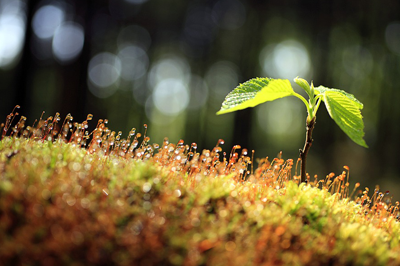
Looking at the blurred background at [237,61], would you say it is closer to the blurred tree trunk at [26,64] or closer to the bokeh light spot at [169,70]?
the bokeh light spot at [169,70]

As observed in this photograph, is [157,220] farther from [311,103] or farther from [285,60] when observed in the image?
[285,60]

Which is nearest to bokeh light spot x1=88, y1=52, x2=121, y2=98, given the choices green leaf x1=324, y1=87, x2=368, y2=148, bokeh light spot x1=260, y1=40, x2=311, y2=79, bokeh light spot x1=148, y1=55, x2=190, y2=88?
bokeh light spot x1=148, y1=55, x2=190, y2=88

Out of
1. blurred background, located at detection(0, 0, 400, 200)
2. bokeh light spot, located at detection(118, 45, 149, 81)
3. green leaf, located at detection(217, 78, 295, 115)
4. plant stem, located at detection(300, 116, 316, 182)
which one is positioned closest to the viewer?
green leaf, located at detection(217, 78, 295, 115)

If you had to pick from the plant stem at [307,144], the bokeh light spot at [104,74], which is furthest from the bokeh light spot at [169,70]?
the plant stem at [307,144]

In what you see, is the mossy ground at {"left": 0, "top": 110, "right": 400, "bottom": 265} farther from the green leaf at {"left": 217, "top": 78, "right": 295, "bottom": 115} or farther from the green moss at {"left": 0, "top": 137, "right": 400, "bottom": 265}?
the green leaf at {"left": 217, "top": 78, "right": 295, "bottom": 115}

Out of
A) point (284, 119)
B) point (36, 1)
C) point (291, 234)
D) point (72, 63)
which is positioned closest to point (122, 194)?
point (291, 234)

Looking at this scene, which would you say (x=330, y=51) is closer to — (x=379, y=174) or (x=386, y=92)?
(x=386, y=92)
